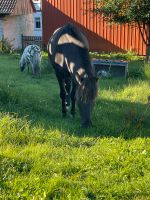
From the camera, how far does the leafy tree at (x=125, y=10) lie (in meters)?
14.1

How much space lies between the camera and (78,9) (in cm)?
2003

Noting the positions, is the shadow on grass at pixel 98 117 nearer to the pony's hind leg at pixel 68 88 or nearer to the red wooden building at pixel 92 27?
the pony's hind leg at pixel 68 88

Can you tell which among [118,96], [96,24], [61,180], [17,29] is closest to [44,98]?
[118,96]

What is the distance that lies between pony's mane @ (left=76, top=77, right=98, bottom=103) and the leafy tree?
8.18m

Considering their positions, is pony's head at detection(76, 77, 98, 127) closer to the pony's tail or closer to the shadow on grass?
the shadow on grass

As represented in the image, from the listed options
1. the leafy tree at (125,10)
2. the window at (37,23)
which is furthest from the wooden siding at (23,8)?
the leafy tree at (125,10)

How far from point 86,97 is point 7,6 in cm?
1911

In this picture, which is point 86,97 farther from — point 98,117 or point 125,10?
point 125,10

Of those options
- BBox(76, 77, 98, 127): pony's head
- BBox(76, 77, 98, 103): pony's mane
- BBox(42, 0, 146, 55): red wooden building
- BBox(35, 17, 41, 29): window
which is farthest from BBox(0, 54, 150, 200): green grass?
BBox(35, 17, 41, 29): window

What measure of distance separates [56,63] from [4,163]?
11.6ft

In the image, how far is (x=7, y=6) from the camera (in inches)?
957

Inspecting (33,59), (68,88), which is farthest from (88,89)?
(33,59)

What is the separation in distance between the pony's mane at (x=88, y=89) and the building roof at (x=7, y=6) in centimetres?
1833

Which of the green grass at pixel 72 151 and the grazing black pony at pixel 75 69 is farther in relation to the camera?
the grazing black pony at pixel 75 69
